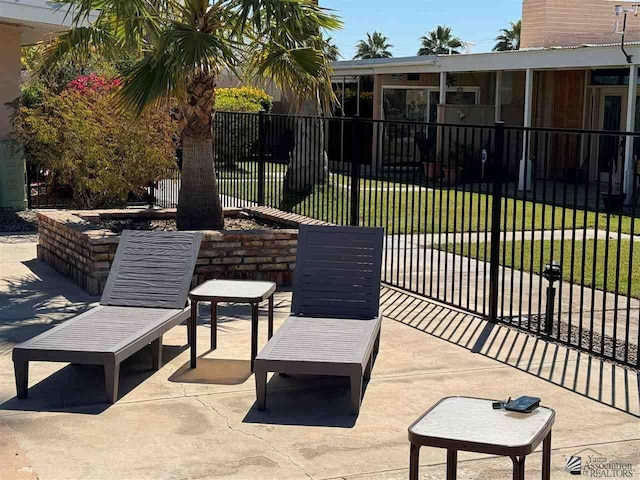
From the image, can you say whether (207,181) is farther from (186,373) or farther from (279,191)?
(279,191)

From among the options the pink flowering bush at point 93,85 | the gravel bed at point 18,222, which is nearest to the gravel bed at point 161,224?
the pink flowering bush at point 93,85

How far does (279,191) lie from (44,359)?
12466mm

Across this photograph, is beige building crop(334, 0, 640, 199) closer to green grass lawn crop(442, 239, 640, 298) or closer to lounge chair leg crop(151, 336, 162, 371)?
green grass lawn crop(442, 239, 640, 298)

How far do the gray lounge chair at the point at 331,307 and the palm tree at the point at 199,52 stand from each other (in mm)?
3101

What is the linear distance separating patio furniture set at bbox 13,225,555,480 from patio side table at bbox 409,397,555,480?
22cm

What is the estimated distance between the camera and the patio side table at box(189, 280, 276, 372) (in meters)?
7.47

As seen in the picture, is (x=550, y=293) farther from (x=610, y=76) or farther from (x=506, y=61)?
(x=610, y=76)

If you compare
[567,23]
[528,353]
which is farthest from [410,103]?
[528,353]

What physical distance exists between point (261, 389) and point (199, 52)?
4.96 metres

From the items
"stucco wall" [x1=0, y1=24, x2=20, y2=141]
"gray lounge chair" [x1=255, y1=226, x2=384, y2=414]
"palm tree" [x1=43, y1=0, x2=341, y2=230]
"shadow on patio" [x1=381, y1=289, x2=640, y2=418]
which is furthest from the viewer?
"stucco wall" [x1=0, y1=24, x2=20, y2=141]

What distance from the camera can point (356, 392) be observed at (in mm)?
6352

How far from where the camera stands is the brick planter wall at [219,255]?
10.2 metres

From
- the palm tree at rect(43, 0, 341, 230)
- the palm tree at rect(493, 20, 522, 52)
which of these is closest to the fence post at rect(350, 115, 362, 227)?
the palm tree at rect(43, 0, 341, 230)

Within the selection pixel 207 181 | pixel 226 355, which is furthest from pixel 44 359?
pixel 207 181
